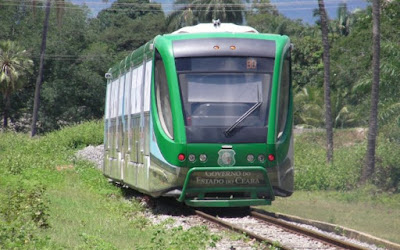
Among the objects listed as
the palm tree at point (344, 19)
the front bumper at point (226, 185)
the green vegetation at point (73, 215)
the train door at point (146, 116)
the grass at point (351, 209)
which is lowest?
the grass at point (351, 209)

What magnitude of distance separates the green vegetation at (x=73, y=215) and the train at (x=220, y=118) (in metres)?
1.19

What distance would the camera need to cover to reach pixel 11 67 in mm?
61031

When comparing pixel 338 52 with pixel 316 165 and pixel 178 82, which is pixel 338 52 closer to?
pixel 316 165

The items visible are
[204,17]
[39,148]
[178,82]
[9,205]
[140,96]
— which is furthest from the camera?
[204,17]

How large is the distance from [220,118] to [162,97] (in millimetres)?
1260

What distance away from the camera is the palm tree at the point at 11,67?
60.6 metres

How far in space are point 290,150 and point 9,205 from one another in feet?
17.6

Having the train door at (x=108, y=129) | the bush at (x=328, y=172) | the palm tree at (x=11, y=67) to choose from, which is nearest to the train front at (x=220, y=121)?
the train door at (x=108, y=129)

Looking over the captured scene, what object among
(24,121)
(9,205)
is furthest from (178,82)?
(24,121)

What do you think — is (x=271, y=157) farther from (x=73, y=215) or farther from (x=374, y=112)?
(x=374, y=112)

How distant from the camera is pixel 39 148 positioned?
137 feet

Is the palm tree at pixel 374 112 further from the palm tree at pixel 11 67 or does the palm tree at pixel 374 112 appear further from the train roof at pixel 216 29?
the palm tree at pixel 11 67

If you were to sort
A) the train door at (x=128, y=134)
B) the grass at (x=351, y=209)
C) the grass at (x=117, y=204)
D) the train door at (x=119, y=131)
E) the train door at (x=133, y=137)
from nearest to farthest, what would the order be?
the grass at (x=117, y=204), the grass at (x=351, y=209), the train door at (x=133, y=137), the train door at (x=128, y=134), the train door at (x=119, y=131)

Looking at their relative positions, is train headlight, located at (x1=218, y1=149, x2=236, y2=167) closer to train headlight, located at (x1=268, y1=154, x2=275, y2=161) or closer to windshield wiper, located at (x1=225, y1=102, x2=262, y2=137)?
windshield wiper, located at (x1=225, y1=102, x2=262, y2=137)
